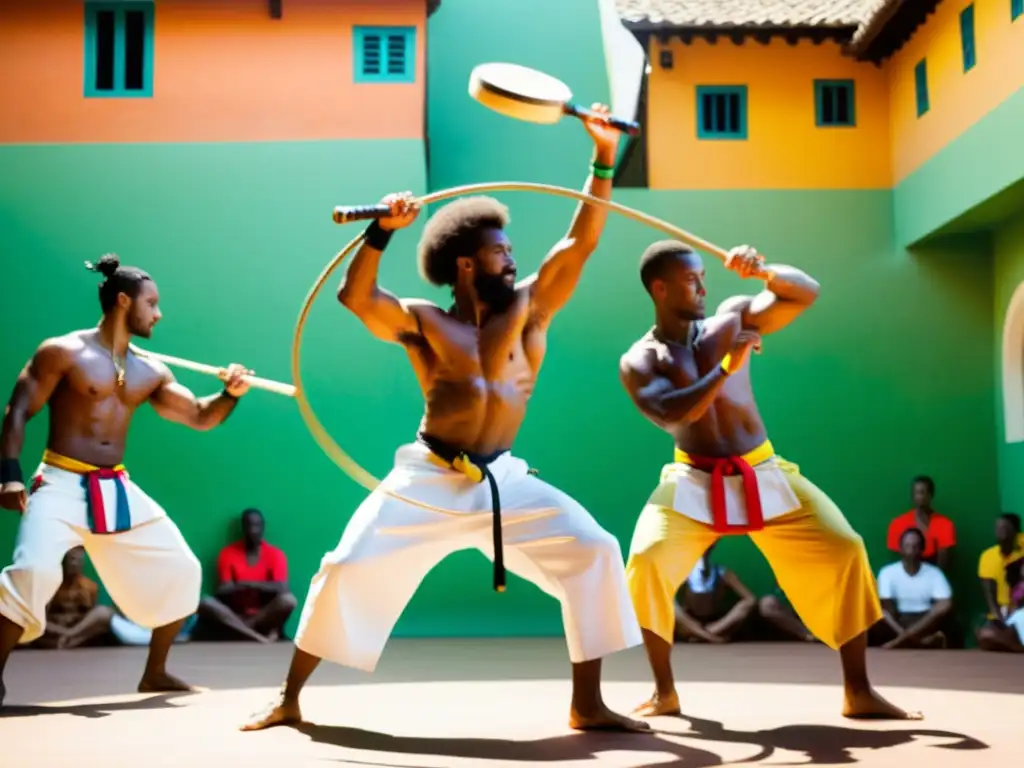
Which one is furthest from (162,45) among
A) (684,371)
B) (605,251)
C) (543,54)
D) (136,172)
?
(684,371)

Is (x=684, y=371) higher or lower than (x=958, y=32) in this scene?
lower

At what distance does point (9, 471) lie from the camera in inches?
192

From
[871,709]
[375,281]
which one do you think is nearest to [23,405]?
[375,281]

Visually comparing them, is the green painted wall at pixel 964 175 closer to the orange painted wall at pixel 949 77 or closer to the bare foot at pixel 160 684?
the orange painted wall at pixel 949 77

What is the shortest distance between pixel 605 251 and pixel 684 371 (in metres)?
4.59

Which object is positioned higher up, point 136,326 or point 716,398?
point 136,326

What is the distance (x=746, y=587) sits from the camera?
8.62 meters

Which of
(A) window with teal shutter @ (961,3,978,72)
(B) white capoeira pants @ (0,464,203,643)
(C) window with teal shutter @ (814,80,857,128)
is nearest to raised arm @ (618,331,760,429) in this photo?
(B) white capoeira pants @ (0,464,203,643)

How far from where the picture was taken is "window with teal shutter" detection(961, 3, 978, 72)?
814 cm

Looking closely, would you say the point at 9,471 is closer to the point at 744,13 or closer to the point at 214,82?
the point at 214,82

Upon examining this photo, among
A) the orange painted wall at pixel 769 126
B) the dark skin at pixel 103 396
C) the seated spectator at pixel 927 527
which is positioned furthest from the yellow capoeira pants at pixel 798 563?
the orange painted wall at pixel 769 126

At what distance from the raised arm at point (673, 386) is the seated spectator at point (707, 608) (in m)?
3.84

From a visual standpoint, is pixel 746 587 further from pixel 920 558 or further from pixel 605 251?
pixel 605 251

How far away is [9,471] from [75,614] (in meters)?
3.59
